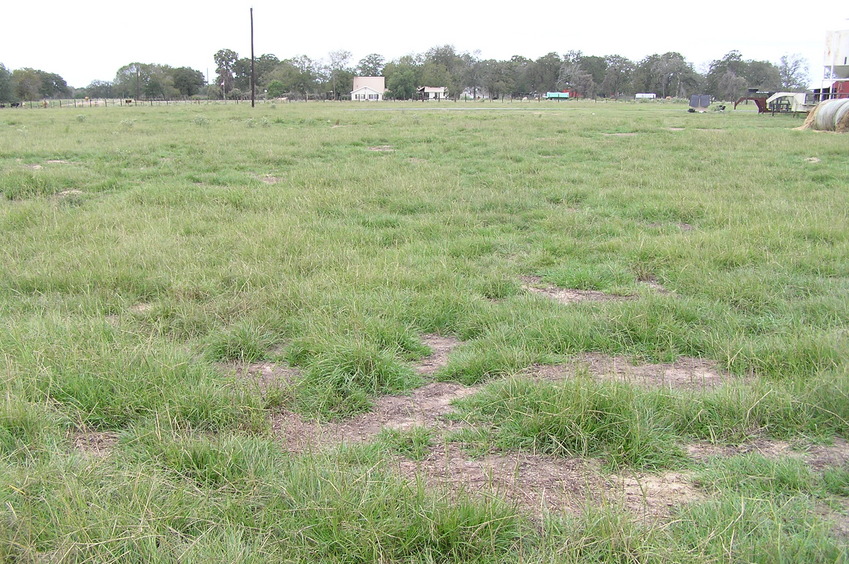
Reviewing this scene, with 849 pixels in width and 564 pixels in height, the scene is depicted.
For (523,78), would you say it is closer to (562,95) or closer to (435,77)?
(562,95)

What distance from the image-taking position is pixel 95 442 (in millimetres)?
3066

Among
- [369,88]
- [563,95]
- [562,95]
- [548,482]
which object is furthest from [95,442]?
[369,88]

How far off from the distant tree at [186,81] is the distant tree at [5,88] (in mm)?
33042

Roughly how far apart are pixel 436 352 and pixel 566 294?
1.72 metres

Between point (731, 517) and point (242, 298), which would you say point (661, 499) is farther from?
point (242, 298)

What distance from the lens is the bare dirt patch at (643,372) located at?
362 centimetres

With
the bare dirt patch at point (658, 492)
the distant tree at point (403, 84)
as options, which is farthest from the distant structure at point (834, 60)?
the distant tree at point (403, 84)

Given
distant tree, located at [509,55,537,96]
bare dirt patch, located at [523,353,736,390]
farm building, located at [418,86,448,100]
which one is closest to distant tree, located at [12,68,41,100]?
farm building, located at [418,86,448,100]

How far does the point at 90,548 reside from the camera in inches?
86.3

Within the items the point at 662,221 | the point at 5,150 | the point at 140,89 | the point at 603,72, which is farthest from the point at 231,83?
the point at 662,221

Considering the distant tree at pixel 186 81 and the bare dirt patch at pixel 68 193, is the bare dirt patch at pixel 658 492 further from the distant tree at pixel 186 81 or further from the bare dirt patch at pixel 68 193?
the distant tree at pixel 186 81

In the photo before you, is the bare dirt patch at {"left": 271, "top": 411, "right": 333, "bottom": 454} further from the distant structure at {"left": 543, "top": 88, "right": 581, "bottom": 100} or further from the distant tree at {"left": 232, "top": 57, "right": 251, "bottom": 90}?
the distant tree at {"left": 232, "top": 57, "right": 251, "bottom": 90}

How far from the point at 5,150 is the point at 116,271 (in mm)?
11984

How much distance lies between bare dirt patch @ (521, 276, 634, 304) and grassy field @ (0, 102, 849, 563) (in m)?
0.05
